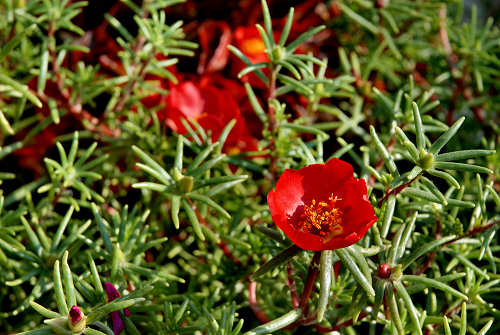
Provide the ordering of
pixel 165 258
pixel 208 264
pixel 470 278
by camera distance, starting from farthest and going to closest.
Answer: pixel 165 258 < pixel 208 264 < pixel 470 278

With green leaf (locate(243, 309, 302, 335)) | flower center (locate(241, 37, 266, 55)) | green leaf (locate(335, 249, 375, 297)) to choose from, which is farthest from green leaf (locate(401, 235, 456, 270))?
flower center (locate(241, 37, 266, 55))

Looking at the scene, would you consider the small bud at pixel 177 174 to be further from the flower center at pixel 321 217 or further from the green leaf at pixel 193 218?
the flower center at pixel 321 217

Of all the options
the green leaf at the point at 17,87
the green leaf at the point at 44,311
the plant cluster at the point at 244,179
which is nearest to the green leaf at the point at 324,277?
the plant cluster at the point at 244,179

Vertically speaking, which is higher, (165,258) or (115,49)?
(115,49)

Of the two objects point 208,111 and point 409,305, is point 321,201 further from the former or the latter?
point 208,111

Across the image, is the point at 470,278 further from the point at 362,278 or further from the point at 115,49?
the point at 115,49

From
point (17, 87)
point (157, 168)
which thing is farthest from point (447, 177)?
point (17, 87)

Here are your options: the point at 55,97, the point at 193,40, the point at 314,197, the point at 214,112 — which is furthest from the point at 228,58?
the point at 314,197

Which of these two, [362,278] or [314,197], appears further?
[314,197]
